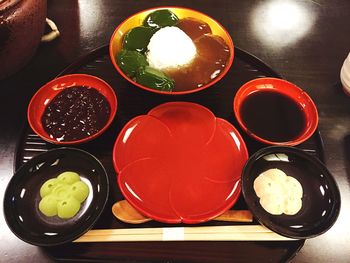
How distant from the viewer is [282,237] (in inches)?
59.2

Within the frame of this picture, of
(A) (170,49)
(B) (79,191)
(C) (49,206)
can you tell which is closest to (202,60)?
(A) (170,49)

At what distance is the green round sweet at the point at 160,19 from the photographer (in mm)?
2160

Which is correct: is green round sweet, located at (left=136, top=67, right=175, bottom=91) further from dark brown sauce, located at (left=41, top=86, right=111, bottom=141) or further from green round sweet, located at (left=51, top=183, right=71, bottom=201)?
green round sweet, located at (left=51, top=183, right=71, bottom=201)

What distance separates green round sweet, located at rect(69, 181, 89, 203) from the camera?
1.50 meters

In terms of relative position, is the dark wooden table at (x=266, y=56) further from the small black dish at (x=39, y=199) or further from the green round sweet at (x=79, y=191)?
the green round sweet at (x=79, y=191)

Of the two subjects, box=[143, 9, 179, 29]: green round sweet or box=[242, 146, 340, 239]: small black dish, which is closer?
box=[242, 146, 340, 239]: small black dish

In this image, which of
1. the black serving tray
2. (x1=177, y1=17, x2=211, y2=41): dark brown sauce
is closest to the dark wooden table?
the black serving tray

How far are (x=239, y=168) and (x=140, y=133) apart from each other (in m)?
0.59

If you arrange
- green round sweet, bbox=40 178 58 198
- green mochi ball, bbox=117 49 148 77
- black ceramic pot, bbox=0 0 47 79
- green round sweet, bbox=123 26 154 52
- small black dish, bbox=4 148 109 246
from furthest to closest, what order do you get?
green round sweet, bbox=123 26 154 52 < green mochi ball, bbox=117 49 148 77 < black ceramic pot, bbox=0 0 47 79 < green round sweet, bbox=40 178 58 198 < small black dish, bbox=4 148 109 246

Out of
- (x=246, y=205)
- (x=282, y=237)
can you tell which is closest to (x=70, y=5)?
(x=246, y=205)

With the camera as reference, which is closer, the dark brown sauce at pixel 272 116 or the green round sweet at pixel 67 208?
the green round sweet at pixel 67 208

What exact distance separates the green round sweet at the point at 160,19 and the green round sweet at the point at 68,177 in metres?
1.14

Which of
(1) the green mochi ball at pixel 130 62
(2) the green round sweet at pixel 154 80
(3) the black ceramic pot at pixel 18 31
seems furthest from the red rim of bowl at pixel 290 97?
(3) the black ceramic pot at pixel 18 31

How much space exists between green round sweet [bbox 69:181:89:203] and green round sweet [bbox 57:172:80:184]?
0.03 metres
